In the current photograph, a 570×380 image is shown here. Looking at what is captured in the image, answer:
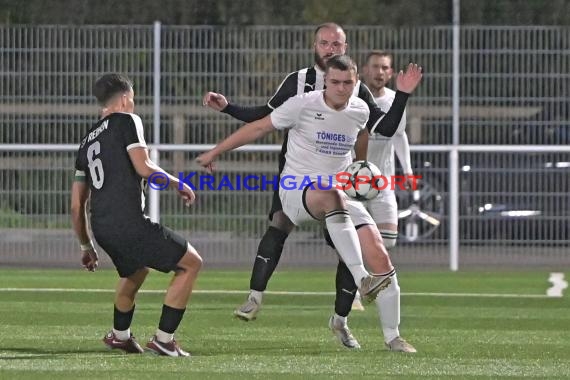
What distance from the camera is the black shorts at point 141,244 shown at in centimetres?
980

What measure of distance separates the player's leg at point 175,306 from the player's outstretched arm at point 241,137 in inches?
26.9

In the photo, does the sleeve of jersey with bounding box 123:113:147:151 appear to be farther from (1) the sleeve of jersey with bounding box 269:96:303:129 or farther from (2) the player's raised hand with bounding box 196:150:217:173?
(1) the sleeve of jersey with bounding box 269:96:303:129

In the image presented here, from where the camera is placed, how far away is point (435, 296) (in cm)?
1544

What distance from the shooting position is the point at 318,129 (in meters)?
10.6

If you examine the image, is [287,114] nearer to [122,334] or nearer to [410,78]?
[410,78]

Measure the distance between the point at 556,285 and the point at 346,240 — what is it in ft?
23.7

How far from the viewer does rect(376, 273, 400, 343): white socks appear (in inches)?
408

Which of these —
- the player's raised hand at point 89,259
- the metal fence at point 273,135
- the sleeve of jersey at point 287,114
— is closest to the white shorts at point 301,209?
the sleeve of jersey at point 287,114

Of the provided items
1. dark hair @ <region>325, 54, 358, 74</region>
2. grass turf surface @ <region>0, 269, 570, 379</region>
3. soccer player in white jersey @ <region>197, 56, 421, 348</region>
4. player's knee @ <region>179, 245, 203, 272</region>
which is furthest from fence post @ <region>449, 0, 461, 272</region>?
player's knee @ <region>179, 245, 203, 272</region>

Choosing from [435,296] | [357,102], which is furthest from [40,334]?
[435,296]

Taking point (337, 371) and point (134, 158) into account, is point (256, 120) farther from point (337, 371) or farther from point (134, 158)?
point (337, 371)

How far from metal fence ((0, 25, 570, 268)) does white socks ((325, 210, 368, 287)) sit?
9465mm

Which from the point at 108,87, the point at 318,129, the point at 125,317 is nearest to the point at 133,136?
the point at 108,87

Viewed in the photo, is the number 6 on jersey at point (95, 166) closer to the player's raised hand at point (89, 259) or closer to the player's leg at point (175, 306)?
the player's raised hand at point (89, 259)
